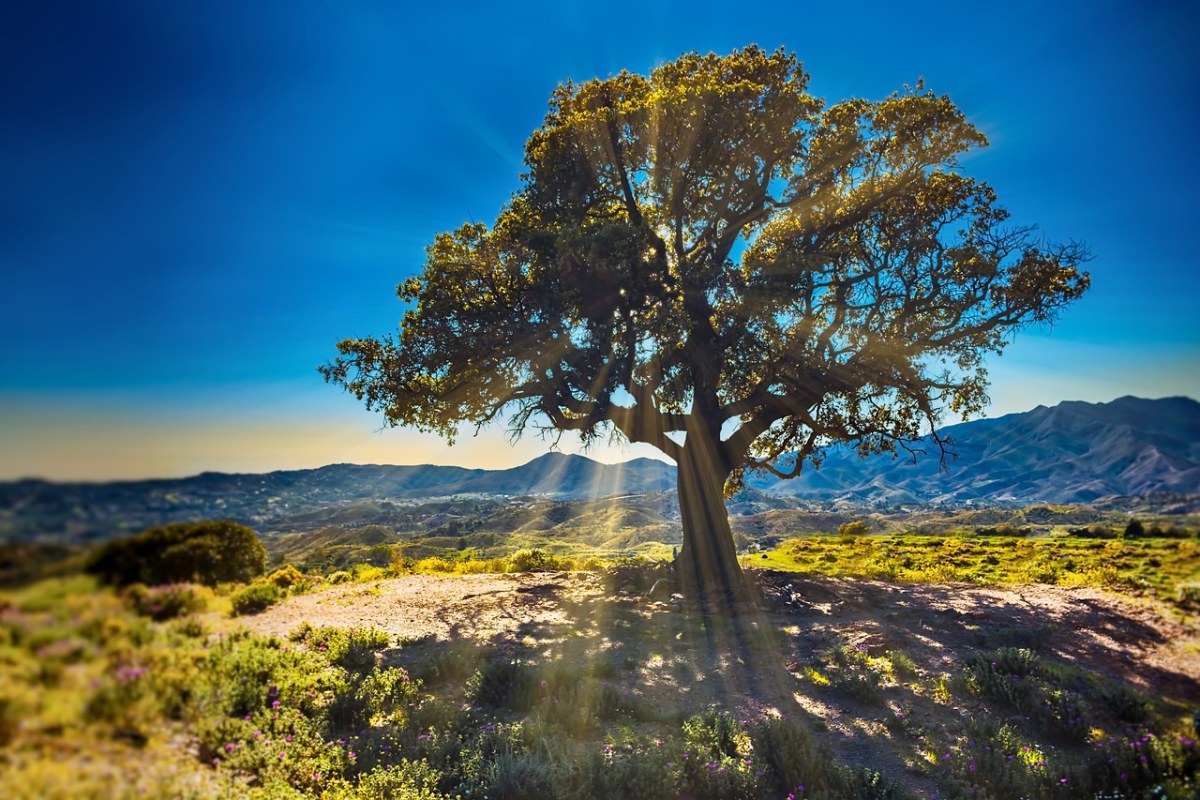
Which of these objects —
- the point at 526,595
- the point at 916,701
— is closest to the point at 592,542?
the point at 526,595

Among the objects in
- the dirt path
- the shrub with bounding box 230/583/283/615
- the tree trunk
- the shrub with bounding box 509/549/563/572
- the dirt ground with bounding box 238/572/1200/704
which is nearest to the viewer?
the shrub with bounding box 230/583/283/615

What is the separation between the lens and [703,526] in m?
20.0

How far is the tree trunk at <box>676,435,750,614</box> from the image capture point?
1945cm

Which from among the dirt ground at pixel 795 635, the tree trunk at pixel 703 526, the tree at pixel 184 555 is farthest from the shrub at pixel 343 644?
the tree trunk at pixel 703 526

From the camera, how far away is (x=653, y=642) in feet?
41.3

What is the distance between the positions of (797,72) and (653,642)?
17.7 m

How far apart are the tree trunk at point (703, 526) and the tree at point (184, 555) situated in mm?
17586

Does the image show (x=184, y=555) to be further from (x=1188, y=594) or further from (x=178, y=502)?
(x=1188, y=594)

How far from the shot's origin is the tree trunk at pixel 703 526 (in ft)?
63.8

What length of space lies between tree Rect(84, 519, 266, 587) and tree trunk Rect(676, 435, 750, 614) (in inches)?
692

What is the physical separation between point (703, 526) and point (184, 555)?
18889mm

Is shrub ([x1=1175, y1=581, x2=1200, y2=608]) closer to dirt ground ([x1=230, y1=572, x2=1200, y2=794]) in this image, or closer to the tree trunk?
dirt ground ([x1=230, y1=572, x2=1200, y2=794])

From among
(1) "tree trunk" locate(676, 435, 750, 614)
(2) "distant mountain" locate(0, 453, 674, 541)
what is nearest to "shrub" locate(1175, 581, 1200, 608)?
(2) "distant mountain" locate(0, 453, 674, 541)

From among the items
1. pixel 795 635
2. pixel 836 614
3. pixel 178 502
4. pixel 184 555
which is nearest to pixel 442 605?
pixel 795 635
